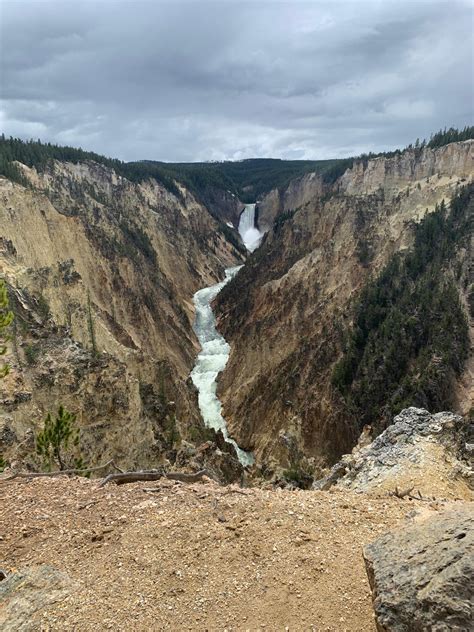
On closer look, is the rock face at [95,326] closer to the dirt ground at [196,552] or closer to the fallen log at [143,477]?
the fallen log at [143,477]

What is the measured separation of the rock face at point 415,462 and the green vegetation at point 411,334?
15.8m

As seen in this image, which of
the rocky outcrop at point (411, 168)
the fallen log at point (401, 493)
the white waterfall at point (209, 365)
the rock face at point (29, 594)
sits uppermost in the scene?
the rocky outcrop at point (411, 168)

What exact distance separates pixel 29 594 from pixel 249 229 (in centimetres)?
13177

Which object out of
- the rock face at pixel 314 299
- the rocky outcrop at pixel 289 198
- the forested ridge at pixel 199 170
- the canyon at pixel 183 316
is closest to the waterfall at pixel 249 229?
the rocky outcrop at pixel 289 198

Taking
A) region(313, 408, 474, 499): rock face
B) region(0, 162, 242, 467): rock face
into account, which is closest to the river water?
region(0, 162, 242, 467): rock face

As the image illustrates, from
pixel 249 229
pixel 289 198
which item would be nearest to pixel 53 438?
pixel 289 198

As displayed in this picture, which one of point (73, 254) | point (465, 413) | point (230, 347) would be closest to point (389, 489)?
point (465, 413)

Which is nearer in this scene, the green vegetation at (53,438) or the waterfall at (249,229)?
the green vegetation at (53,438)

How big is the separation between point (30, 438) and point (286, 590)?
12.1m

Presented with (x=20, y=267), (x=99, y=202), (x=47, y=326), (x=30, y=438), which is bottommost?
(x=30, y=438)

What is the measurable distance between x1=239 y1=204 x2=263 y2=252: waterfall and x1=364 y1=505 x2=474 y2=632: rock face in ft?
386

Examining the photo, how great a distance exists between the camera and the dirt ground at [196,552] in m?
5.55

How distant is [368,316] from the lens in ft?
122

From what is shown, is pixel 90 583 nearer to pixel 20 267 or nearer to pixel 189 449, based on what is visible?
pixel 189 449
